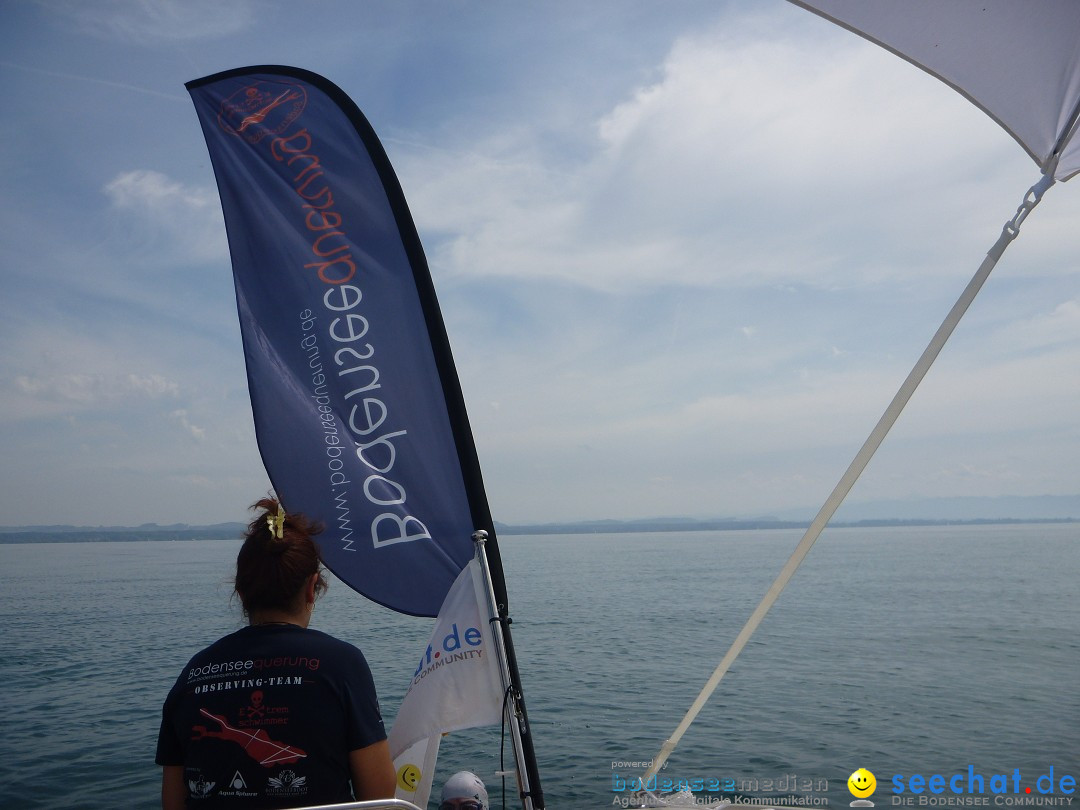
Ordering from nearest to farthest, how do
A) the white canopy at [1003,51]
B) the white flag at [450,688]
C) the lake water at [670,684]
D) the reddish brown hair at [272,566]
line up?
1. the reddish brown hair at [272,566]
2. the white flag at [450,688]
3. the white canopy at [1003,51]
4. the lake water at [670,684]

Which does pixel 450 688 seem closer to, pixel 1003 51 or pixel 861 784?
pixel 1003 51

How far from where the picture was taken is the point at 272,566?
2328mm

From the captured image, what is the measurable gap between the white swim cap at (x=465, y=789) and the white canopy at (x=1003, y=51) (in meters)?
3.82

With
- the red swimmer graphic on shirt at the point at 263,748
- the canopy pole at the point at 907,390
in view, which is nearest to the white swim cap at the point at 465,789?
the canopy pole at the point at 907,390

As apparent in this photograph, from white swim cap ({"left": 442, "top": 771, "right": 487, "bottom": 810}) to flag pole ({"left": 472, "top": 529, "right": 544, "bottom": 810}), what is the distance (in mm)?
729

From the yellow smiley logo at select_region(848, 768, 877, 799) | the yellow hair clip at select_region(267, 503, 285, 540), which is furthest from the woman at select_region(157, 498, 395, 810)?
the yellow smiley logo at select_region(848, 768, 877, 799)

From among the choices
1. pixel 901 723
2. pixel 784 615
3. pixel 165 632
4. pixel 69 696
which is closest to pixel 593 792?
pixel 901 723

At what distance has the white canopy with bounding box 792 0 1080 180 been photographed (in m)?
3.26

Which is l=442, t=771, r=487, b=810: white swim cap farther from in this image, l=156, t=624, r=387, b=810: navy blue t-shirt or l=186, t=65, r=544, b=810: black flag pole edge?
l=156, t=624, r=387, b=810: navy blue t-shirt

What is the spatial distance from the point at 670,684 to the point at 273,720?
16.7 meters

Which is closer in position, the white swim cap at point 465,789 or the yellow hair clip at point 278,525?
the yellow hair clip at point 278,525

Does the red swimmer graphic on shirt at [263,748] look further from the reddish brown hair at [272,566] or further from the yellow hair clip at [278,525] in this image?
the yellow hair clip at [278,525]

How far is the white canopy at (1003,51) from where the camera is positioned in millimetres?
3262

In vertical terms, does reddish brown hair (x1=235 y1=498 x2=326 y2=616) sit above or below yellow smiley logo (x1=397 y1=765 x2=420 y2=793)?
above
